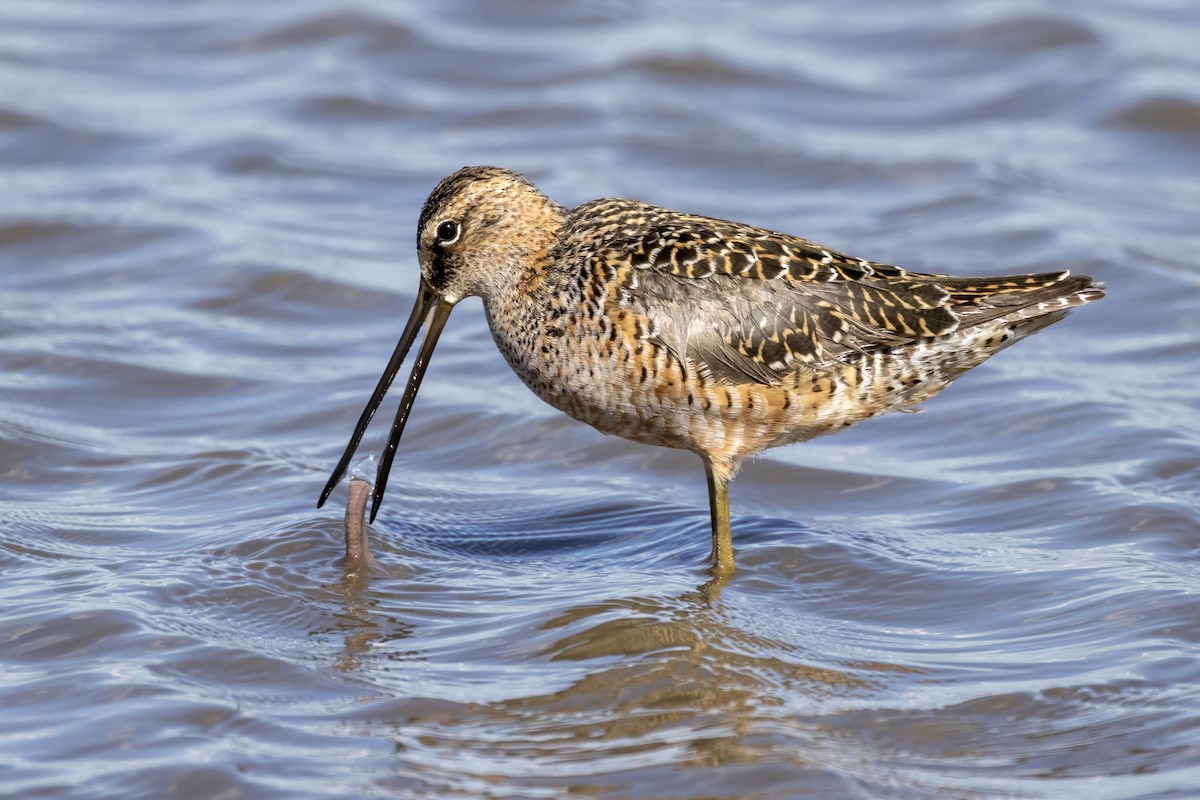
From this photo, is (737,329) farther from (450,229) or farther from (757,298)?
(450,229)

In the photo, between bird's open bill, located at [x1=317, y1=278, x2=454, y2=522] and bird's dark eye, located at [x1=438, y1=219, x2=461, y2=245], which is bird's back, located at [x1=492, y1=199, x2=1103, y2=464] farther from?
bird's open bill, located at [x1=317, y1=278, x2=454, y2=522]

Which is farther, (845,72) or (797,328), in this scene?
(845,72)

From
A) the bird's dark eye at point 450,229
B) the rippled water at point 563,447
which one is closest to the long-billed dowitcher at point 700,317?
the bird's dark eye at point 450,229

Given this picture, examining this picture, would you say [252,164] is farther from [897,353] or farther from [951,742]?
[951,742]

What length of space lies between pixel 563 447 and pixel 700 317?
6.09 ft

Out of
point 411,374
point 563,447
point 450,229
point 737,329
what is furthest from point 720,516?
point 563,447

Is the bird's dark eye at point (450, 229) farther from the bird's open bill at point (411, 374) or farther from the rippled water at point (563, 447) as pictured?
the rippled water at point (563, 447)

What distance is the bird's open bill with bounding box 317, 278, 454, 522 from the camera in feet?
20.6

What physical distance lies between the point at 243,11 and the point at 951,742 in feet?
32.4

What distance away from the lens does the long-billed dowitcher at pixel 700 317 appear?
5.80 m

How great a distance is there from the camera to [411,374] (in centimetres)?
630

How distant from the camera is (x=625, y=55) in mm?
12227

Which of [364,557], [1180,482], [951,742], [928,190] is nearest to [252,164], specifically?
[928,190]

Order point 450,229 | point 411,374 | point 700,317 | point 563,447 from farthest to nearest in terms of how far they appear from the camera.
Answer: point 563,447
point 411,374
point 450,229
point 700,317
